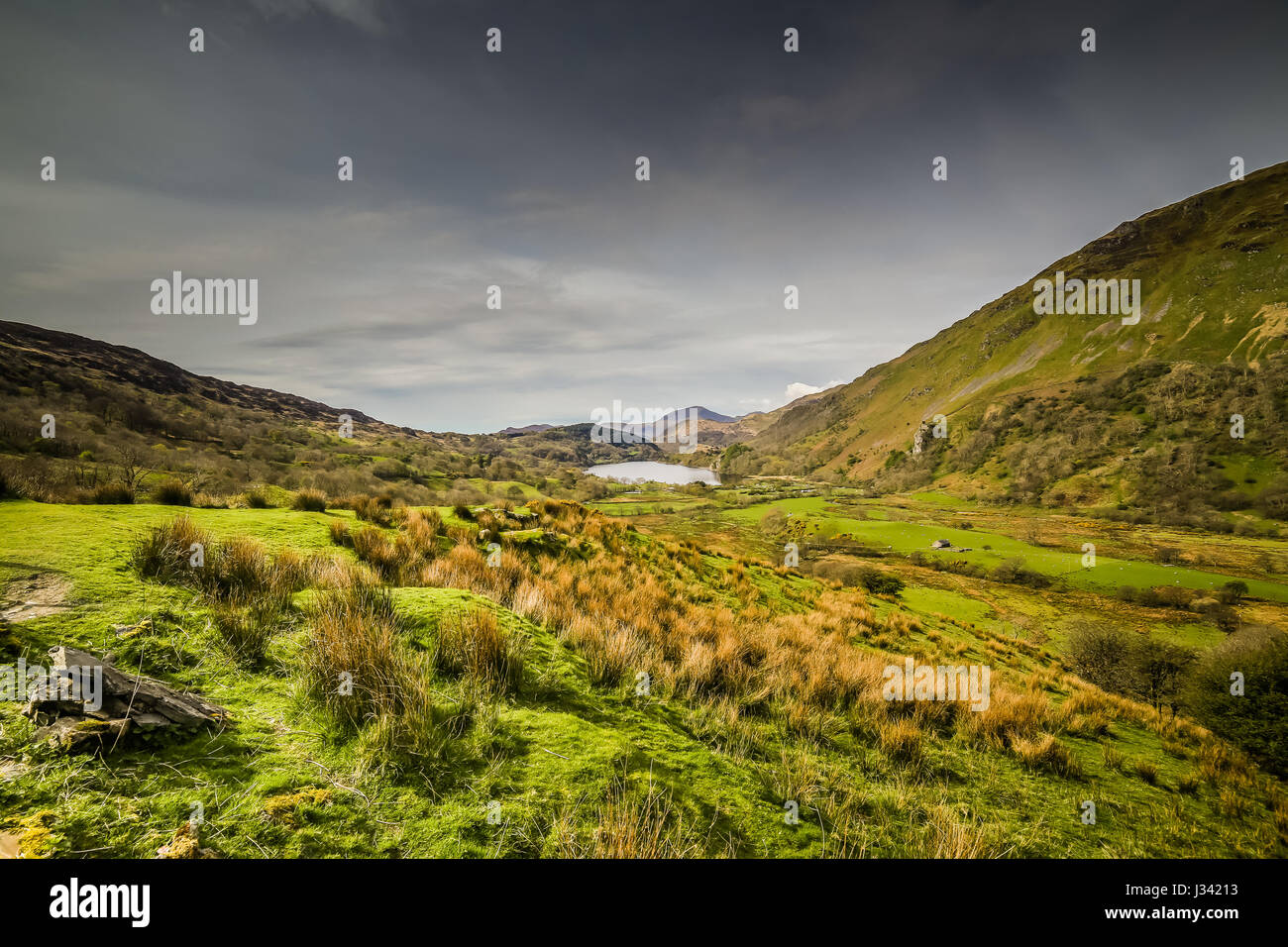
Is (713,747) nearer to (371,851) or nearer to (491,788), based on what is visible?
(491,788)

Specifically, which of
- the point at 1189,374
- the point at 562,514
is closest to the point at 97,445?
the point at 562,514

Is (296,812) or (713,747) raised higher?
(296,812)

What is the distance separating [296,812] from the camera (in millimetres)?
2105

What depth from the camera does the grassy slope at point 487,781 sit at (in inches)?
78.5

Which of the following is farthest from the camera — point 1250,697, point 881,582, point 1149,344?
point 1149,344

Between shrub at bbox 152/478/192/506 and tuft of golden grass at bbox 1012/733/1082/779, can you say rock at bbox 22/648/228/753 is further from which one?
tuft of golden grass at bbox 1012/733/1082/779

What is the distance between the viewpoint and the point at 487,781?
2635 millimetres

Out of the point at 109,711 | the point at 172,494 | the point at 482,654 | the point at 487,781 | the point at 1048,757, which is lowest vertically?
the point at 1048,757

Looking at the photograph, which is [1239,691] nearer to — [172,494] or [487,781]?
[487,781]

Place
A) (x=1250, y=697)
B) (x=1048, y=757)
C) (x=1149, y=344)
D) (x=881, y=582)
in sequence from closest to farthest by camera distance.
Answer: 1. (x=1048, y=757)
2. (x=1250, y=697)
3. (x=881, y=582)
4. (x=1149, y=344)

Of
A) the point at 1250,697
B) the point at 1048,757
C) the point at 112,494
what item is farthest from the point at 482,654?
the point at 1250,697

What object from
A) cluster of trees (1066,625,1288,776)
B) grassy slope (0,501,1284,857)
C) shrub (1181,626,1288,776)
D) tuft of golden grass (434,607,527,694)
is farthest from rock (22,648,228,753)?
shrub (1181,626,1288,776)

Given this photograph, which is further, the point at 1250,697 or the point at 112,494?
the point at 1250,697
